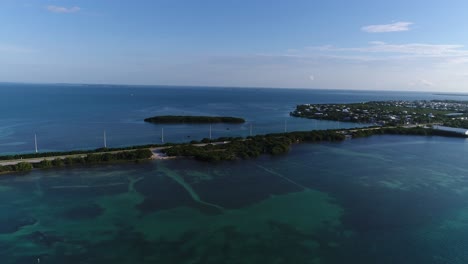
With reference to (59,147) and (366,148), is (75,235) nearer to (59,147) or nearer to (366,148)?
(59,147)

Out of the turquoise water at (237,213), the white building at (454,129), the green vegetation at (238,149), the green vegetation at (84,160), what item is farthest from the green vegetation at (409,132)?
the green vegetation at (84,160)

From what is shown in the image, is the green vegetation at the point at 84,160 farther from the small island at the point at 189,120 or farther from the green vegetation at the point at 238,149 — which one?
the small island at the point at 189,120

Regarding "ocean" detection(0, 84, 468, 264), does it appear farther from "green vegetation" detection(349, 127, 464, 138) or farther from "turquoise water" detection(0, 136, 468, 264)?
"green vegetation" detection(349, 127, 464, 138)

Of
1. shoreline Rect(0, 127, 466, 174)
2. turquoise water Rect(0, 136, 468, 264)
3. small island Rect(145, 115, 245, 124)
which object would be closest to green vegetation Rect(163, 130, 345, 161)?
shoreline Rect(0, 127, 466, 174)

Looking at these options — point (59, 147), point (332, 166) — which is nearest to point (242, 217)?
point (332, 166)

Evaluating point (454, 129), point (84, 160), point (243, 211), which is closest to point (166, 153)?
point (84, 160)

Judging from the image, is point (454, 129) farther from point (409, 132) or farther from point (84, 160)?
point (84, 160)
